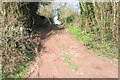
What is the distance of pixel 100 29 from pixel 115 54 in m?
1.77

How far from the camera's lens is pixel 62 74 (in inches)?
165

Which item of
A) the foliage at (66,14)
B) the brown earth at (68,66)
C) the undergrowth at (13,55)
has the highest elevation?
the foliage at (66,14)

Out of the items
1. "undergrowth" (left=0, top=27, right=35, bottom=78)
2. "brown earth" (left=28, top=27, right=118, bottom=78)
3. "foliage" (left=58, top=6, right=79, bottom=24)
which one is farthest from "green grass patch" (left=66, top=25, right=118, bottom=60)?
"foliage" (left=58, top=6, right=79, bottom=24)

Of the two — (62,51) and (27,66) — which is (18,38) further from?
(62,51)

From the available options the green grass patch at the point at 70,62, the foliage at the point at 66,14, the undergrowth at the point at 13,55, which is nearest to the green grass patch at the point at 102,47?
the green grass patch at the point at 70,62

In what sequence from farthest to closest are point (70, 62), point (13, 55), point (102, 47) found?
point (102, 47) < point (70, 62) < point (13, 55)

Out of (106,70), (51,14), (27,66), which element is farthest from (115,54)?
(51,14)

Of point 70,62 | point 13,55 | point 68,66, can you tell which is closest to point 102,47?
point 70,62

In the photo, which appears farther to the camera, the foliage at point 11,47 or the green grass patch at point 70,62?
the green grass patch at point 70,62

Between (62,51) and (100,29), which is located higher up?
(100,29)

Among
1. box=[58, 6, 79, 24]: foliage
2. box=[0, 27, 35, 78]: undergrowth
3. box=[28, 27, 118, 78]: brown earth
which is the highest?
box=[58, 6, 79, 24]: foliage

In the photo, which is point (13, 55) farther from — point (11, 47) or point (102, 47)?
point (102, 47)

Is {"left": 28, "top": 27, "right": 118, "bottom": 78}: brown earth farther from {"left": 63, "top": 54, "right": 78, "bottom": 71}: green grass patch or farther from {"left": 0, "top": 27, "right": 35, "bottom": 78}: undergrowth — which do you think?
{"left": 0, "top": 27, "right": 35, "bottom": 78}: undergrowth

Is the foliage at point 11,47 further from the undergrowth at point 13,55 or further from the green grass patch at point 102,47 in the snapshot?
the green grass patch at point 102,47
